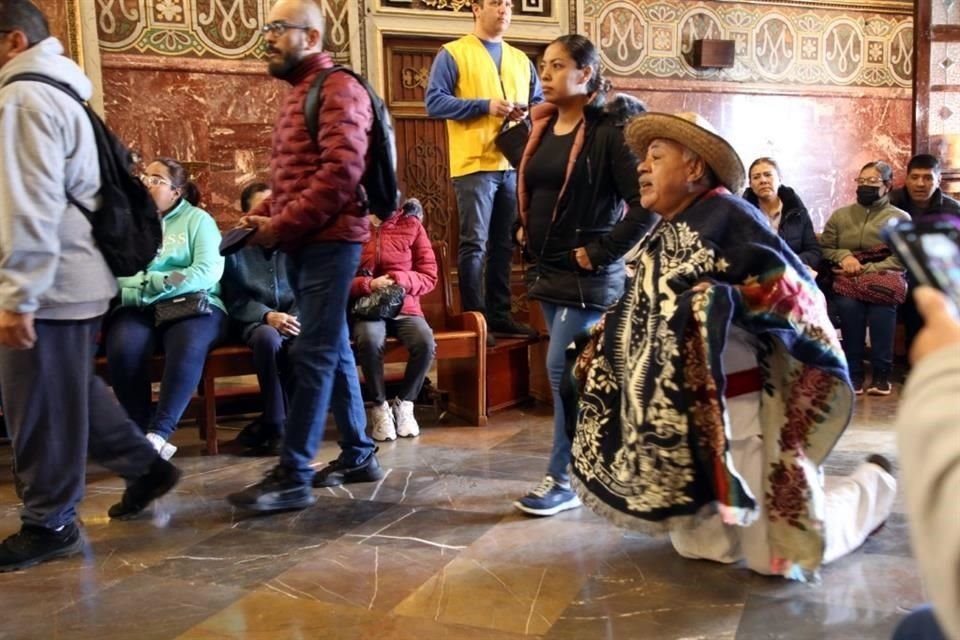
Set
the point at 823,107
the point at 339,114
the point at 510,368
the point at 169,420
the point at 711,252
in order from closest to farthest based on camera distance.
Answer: the point at 711,252 → the point at 339,114 → the point at 169,420 → the point at 510,368 → the point at 823,107

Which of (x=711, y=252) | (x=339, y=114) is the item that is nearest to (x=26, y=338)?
(x=339, y=114)

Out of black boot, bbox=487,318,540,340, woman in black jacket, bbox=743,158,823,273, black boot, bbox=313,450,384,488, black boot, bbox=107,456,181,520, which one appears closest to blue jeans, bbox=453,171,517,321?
black boot, bbox=487,318,540,340

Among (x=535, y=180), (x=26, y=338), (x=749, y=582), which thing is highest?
(x=535, y=180)

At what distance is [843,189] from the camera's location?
7008 millimetres

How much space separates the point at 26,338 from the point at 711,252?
173cm

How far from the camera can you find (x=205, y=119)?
5.59 m

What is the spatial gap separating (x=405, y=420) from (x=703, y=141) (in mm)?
2172

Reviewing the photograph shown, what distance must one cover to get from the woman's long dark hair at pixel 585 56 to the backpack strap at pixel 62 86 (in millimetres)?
1388

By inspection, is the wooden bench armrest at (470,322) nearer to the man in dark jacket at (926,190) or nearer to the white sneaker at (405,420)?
the white sneaker at (405,420)

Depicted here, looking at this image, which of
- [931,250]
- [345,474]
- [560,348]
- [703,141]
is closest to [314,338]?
[345,474]

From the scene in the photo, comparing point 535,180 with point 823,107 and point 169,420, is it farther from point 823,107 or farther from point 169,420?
point 823,107

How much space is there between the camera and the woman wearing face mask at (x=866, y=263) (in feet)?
16.1

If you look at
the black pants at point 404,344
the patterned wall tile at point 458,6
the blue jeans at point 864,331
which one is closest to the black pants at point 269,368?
the black pants at point 404,344

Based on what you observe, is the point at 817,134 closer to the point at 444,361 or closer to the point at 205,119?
the point at 444,361
